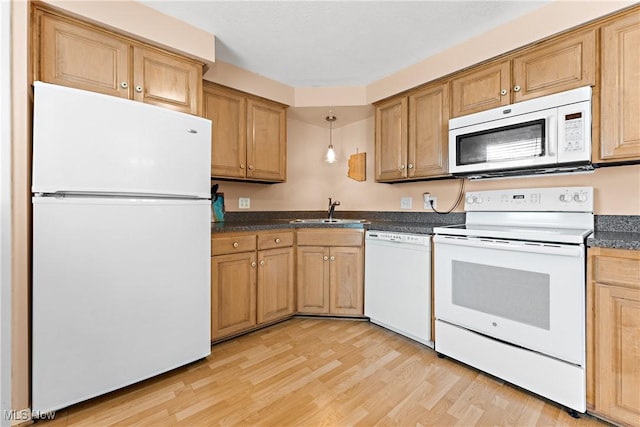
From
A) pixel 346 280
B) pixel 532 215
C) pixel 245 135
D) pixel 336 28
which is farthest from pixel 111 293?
pixel 532 215

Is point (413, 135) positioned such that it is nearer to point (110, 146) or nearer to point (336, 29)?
point (336, 29)

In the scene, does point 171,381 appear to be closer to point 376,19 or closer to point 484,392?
point 484,392

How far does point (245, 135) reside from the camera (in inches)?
99.3

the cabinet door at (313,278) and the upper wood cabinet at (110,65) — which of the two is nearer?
the upper wood cabinet at (110,65)

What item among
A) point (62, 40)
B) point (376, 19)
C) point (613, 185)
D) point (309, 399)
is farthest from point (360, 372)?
point (62, 40)

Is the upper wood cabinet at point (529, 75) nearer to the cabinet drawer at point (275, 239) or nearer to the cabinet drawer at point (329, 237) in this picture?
the cabinet drawer at point (329, 237)

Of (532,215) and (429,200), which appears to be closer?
(532,215)

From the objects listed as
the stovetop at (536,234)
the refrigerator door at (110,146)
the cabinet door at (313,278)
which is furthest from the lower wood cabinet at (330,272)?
the refrigerator door at (110,146)

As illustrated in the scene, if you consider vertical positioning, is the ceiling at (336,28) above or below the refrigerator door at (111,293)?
above

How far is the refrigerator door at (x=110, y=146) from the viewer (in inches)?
52.9

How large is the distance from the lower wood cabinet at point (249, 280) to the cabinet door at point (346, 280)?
38 centimetres

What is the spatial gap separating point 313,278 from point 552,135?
6.55ft

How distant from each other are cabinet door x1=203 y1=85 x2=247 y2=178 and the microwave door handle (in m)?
2.18

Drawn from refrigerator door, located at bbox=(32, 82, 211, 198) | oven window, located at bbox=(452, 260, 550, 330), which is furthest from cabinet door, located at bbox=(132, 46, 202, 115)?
oven window, located at bbox=(452, 260, 550, 330)
